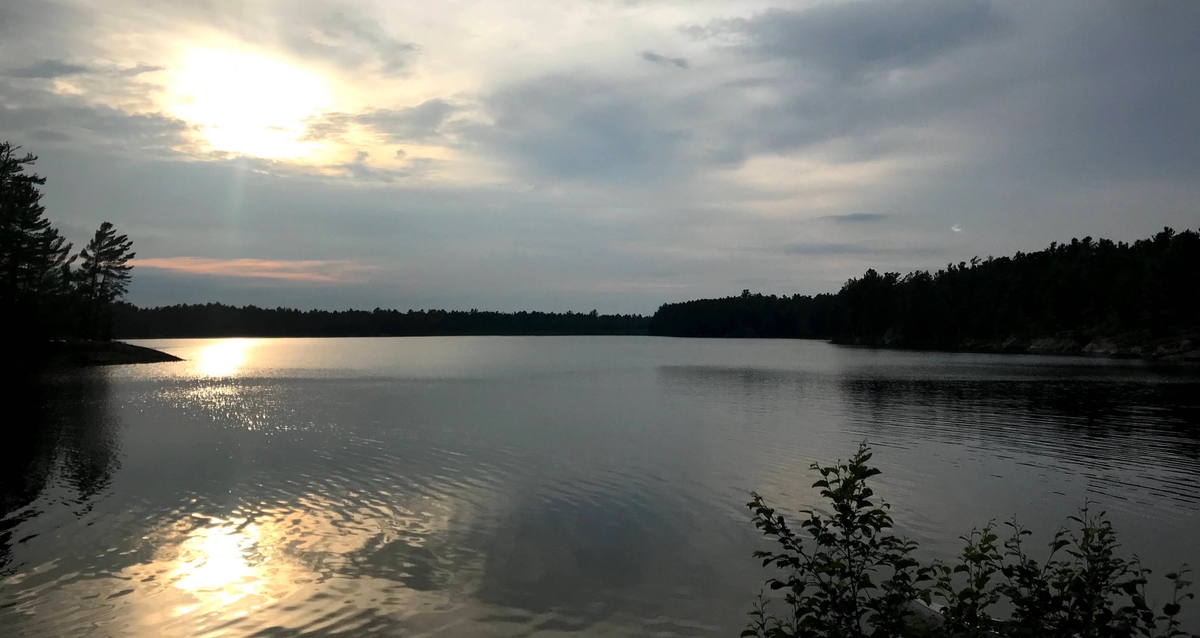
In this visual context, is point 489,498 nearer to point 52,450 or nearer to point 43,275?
point 52,450

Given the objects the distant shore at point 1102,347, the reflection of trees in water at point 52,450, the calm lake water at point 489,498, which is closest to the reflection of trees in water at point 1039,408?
the calm lake water at point 489,498

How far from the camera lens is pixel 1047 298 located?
137500mm

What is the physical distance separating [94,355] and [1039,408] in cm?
8877

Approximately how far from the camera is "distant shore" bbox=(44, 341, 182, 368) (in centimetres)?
7350

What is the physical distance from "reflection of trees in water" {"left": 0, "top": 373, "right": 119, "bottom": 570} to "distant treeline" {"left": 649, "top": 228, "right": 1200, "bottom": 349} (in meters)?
122

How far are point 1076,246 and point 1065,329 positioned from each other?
39.6 m

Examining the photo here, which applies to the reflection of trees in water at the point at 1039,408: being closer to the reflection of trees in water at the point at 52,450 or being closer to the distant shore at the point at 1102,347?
the reflection of trees in water at the point at 52,450

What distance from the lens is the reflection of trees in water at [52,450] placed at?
19.0m

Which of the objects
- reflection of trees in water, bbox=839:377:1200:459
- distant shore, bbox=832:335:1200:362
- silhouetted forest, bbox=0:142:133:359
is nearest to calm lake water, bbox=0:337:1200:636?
reflection of trees in water, bbox=839:377:1200:459

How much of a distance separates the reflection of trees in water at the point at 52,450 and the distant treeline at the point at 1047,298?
12218 cm

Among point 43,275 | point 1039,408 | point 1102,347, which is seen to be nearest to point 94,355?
point 43,275

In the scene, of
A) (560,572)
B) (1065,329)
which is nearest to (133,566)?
(560,572)

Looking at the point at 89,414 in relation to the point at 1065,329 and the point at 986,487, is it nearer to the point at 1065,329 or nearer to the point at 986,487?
the point at 986,487

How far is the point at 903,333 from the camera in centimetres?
18225
